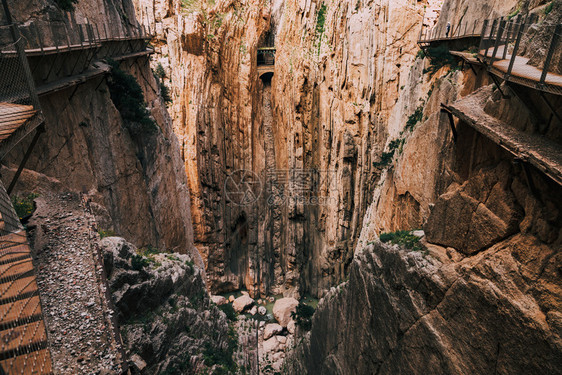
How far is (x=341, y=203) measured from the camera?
26.7m

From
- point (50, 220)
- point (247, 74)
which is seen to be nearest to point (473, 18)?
point (50, 220)

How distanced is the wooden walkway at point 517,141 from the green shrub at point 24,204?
33.1 ft

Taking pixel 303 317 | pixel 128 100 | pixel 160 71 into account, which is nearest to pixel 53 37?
pixel 128 100

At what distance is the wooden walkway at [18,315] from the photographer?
2936mm

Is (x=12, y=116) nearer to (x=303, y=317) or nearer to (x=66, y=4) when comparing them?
(x=66, y=4)

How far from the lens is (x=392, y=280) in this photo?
31.7 feet

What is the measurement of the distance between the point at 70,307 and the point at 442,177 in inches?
401

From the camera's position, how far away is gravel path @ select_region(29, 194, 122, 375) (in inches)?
210

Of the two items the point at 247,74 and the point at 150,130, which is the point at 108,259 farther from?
the point at 247,74

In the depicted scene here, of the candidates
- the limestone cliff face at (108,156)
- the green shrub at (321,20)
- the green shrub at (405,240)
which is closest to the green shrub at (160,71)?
the limestone cliff face at (108,156)

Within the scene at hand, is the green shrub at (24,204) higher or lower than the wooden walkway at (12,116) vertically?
lower

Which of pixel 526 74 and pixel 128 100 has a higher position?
pixel 526 74

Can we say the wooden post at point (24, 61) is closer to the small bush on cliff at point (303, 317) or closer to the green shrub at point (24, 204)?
the green shrub at point (24, 204)

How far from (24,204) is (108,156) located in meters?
4.65
